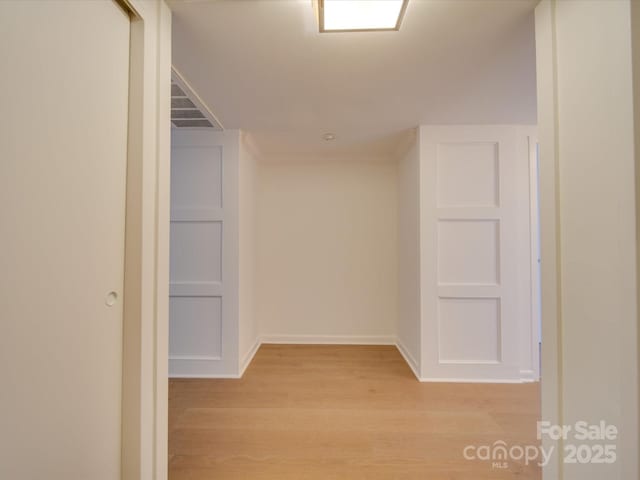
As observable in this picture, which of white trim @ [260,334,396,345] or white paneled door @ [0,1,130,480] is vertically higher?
white paneled door @ [0,1,130,480]

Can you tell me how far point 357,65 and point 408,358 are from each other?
2786 mm

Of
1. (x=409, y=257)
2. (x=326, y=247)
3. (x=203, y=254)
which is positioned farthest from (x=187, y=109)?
(x=409, y=257)

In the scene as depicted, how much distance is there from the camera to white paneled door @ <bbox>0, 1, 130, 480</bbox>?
0.73 m

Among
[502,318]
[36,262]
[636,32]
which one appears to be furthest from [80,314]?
[502,318]

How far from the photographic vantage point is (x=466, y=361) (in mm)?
2604

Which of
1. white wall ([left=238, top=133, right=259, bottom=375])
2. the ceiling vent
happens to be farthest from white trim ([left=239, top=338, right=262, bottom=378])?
the ceiling vent

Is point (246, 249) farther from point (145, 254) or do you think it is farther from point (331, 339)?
point (145, 254)

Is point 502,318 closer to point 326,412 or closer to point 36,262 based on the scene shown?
point 326,412

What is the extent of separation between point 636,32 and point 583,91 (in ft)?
0.65

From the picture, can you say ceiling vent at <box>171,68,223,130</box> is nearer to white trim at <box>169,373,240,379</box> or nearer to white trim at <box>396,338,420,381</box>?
white trim at <box>169,373,240,379</box>

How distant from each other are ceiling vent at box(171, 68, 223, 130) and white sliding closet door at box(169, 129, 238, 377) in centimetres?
12

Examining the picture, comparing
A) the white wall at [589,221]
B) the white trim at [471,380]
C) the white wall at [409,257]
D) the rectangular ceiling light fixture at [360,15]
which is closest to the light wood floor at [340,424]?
the white trim at [471,380]

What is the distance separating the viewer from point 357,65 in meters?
1.70

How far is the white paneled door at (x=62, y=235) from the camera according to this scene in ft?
2.40
